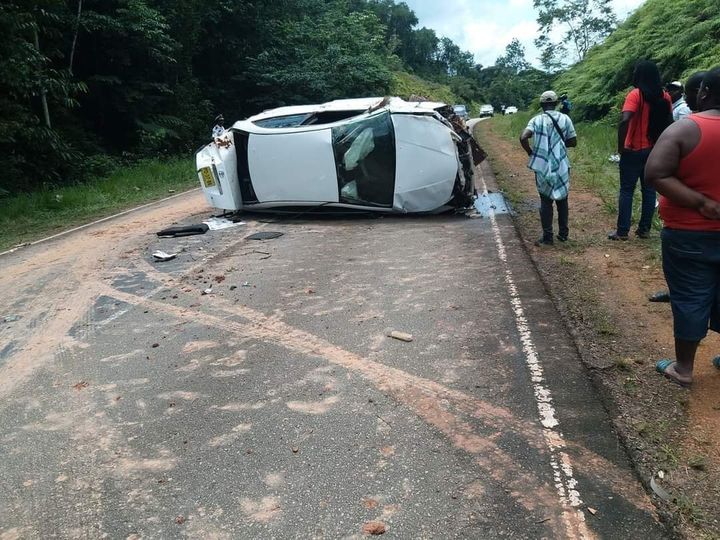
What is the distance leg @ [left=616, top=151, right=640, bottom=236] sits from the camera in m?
6.46

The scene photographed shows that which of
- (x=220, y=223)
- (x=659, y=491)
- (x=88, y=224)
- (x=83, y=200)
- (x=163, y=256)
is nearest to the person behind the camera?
(x=659, y=491)

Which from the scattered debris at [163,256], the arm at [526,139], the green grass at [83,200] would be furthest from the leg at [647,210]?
the green grass at [83,200]

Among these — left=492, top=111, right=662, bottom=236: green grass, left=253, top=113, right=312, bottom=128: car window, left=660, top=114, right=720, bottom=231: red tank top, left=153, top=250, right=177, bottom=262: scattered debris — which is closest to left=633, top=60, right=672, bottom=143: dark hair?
left=492, top=111, right=662, bottom=236: green grass

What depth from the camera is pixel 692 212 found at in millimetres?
3188

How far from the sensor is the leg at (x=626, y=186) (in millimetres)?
6457

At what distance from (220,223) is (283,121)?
2.00m

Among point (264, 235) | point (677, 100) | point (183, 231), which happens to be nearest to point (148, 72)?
point (183, 231)

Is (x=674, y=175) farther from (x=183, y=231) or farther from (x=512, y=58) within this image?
(x=512, y=58)

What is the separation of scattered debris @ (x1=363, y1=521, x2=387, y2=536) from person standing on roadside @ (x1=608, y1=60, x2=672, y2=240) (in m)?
4.84

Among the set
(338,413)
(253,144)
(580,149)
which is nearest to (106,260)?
(253,144)

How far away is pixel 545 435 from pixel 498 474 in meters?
0.45

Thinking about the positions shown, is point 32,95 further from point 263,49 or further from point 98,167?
point 263,49

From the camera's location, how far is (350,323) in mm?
4875

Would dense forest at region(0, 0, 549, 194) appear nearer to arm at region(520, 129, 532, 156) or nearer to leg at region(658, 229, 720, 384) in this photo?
arm at region(520, 129, 532, 156)
